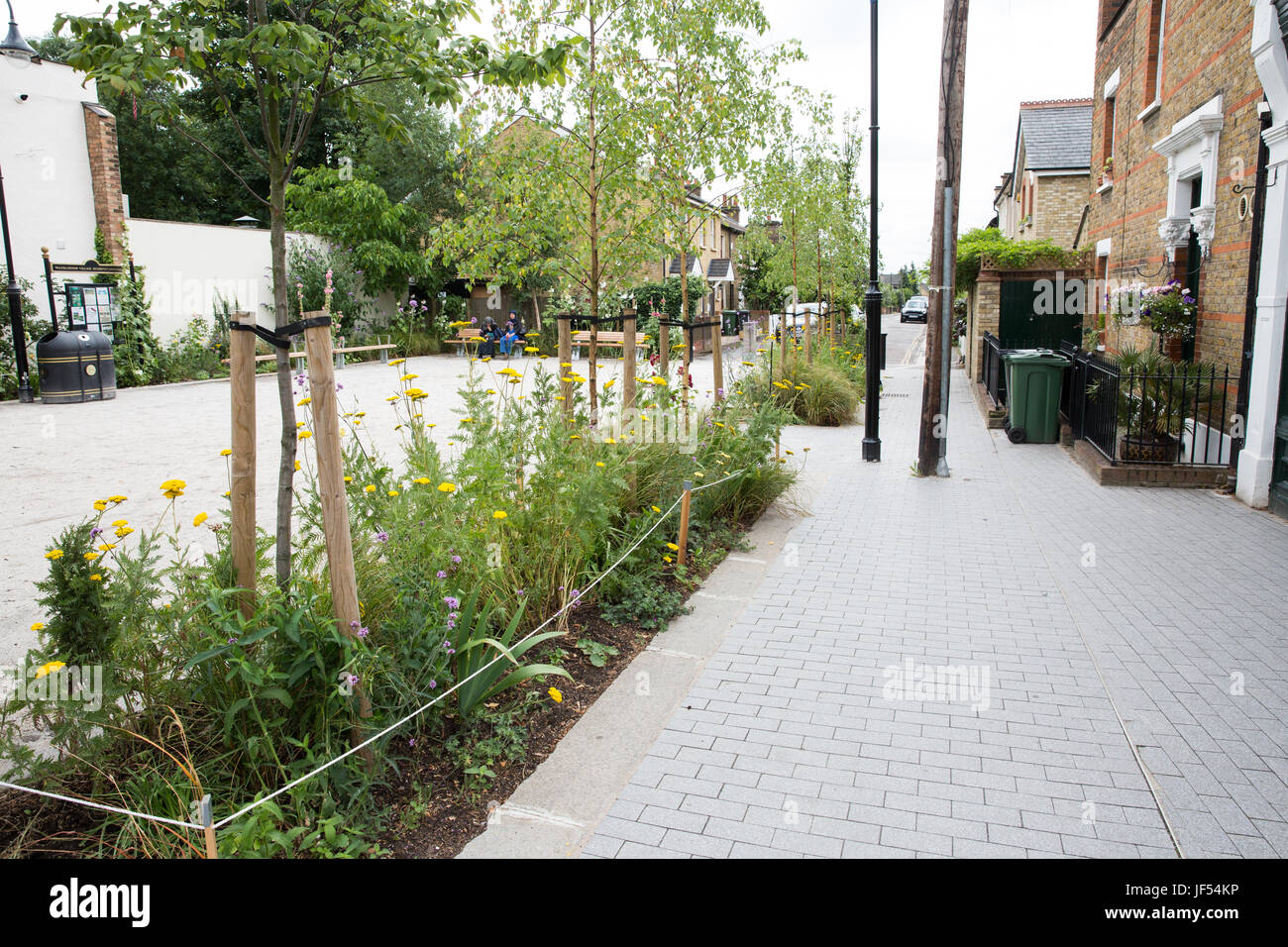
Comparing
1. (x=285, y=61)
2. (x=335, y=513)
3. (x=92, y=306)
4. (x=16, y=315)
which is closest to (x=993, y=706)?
(x=335, y=513)

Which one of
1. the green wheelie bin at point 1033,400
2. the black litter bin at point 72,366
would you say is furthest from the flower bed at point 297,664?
the black litter bin at point 72,366

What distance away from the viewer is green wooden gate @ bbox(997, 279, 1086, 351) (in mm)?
18344

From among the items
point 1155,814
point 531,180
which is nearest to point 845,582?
point 1155,814

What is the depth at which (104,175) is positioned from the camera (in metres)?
20.4

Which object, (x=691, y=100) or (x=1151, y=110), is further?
(x=1151, y=110)

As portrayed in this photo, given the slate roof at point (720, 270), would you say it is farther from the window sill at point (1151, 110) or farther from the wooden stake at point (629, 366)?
the wooden stake at point (629, 366)

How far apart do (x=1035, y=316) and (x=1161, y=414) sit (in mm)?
9426

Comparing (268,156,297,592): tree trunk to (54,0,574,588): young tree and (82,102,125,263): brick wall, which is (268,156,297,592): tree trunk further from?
(82,102,125,263): brick wall

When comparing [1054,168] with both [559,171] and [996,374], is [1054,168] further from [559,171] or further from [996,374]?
[559,171]

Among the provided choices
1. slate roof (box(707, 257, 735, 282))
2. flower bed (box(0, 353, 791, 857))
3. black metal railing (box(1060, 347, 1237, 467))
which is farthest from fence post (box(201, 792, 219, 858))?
slate roof (box(707, 257, 735, 282))

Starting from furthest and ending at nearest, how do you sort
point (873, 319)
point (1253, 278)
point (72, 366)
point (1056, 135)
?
point (1056, 135), point (72, 366), point (873, 319), point (1253, 278)

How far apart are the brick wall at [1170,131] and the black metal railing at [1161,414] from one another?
1.68 feet

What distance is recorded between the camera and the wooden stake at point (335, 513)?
11.2 feet

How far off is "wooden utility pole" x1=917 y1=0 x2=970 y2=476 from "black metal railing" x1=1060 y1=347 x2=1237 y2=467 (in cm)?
183
